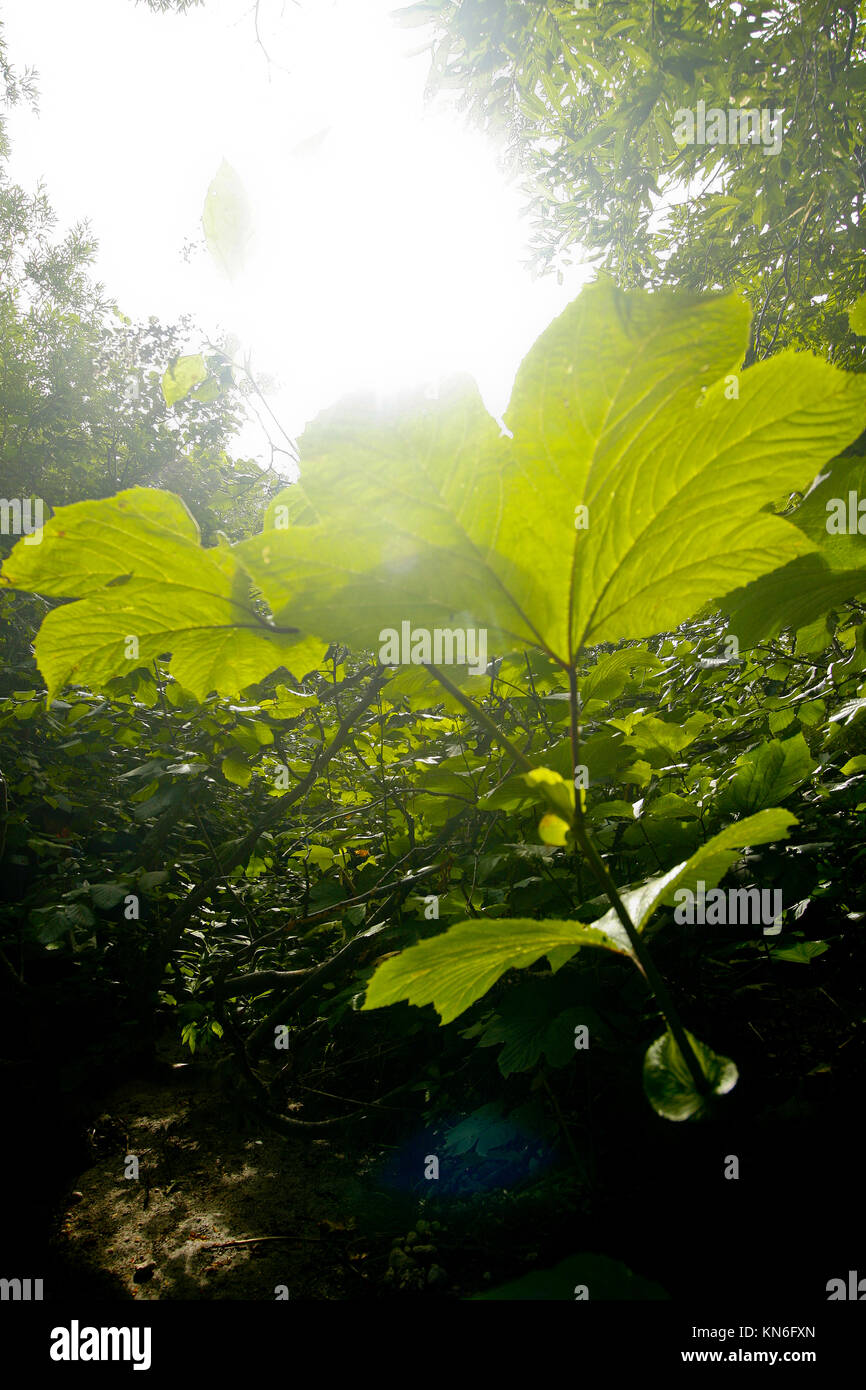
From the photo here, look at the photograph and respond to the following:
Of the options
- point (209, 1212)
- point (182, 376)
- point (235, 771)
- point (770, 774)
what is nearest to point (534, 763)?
point (770, 774)

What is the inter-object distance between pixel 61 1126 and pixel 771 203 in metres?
5.81

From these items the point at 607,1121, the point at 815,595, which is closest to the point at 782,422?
the point at 815,595

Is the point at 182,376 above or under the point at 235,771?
above

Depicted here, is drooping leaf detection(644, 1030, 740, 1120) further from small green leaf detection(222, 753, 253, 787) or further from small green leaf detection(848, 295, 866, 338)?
small green leaf detection(222, 753, 253, 787)

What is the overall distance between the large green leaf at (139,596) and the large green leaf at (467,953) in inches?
9.8

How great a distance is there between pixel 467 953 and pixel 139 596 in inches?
13.2

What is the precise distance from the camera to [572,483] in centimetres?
39

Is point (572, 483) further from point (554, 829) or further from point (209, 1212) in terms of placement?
point (209, 1212)

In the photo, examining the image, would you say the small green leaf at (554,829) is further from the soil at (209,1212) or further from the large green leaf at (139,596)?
the soil at (209,1212)

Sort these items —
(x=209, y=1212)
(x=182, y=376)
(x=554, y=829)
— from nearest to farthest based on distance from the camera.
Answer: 1. (x=554, y=829)
2. (x=182, y=376)
3. (x=209, y=1212)

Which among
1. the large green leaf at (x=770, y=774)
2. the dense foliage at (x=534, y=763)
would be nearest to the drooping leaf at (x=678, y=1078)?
the dense foliage at (x=534, y=763)

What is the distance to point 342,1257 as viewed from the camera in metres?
1.38

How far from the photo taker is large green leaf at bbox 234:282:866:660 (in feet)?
1.23
